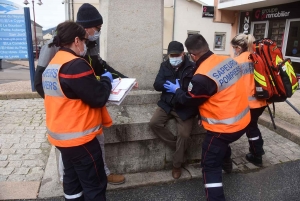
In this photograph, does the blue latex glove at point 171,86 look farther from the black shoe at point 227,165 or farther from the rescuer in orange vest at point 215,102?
the black shoe at point 227,165

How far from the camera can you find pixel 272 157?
11.9 feet

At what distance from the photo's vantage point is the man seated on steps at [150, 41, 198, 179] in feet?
9.25

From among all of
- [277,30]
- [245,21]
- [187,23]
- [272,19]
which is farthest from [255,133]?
[187,23]

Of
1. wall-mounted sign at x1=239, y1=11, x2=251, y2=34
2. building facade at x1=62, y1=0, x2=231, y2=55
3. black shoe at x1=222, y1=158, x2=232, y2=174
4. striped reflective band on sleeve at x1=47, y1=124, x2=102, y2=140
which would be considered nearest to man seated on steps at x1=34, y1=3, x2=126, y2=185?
striped reflective band on sleeve at x1=47, y1=124, x2=102, y2=140

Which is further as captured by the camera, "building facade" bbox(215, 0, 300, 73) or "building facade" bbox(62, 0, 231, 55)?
"building facade" bbox(62, 0, 231, 55)

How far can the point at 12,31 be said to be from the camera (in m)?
6.75

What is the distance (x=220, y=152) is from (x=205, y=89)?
0.64 m

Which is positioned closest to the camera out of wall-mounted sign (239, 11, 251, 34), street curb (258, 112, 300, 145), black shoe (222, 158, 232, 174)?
black shoe (222, 158, 232, 174)

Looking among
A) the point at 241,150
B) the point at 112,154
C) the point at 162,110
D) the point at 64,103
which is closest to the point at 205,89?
the point at 162,110

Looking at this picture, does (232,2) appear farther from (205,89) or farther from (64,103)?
(64,103)

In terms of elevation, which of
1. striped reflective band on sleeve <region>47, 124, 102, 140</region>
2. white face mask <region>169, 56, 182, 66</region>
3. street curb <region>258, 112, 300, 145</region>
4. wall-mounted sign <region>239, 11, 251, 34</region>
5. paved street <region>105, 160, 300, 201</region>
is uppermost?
wall-mounted sign <region>239, 11, 251, 34</region>

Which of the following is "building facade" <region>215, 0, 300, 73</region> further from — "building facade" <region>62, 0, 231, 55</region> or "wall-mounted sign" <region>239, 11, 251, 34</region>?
"building facade" <region>62, 0, 231, 55</region>

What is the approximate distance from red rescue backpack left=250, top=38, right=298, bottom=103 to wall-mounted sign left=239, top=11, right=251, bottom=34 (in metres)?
8.01

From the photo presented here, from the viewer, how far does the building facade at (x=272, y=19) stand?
27.2ft
